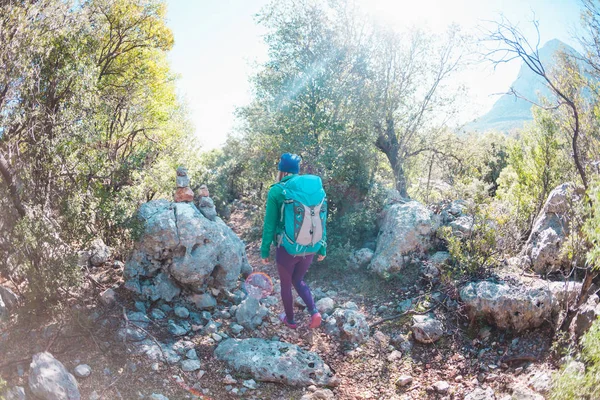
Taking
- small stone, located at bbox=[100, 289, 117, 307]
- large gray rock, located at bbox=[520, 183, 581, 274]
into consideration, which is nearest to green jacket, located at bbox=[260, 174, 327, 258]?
Answer: small stone, located at bbox=[100, 289, 117, 307]

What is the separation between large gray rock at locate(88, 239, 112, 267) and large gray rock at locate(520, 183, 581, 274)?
628 cm

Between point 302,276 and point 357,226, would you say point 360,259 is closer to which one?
point 357,226

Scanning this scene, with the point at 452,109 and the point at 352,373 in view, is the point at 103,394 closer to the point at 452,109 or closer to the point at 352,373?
the point at 352,373

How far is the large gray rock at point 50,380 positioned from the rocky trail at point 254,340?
0.01m

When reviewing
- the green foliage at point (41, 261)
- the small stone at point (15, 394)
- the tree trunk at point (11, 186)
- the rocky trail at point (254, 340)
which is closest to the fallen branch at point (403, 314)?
the rocky trail at point (254, 340)

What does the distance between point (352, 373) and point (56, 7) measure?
5.77 m

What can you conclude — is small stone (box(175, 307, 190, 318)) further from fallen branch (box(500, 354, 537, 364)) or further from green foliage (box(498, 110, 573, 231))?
green foliage (box(498, 110, 573, 231))

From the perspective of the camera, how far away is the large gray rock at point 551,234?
19.0ft

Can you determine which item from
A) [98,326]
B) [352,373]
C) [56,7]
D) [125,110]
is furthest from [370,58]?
[98,326]

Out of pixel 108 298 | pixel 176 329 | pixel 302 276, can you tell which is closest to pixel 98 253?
pixel 108 298

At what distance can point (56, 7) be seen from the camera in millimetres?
4969

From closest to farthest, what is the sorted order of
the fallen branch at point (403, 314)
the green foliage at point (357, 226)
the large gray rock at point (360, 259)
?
the fallen branch at point (403, 314) < the large gray rock at point (360, 259) < the green foliage at point (357, 226)

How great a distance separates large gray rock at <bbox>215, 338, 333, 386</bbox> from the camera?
14.6 ft

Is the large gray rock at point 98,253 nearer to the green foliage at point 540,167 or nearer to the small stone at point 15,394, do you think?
the small stone at point 15,394
